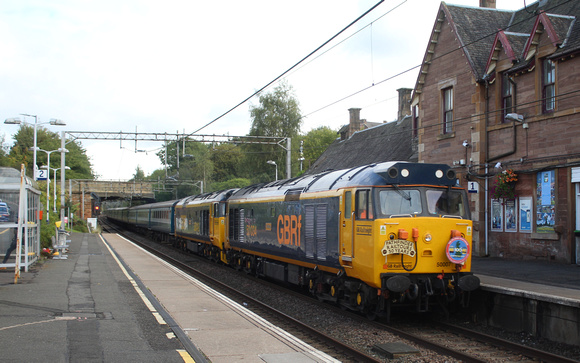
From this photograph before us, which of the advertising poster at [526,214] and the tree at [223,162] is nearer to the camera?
the advertising poster at [526,214]

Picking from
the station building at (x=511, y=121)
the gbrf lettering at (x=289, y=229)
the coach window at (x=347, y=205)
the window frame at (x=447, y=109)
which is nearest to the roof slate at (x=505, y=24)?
the station building at (x=511, y=121)

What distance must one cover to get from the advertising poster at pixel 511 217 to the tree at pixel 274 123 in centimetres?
3344

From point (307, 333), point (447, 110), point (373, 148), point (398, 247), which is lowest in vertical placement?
point (307, 333)

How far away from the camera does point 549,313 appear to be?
9.25m

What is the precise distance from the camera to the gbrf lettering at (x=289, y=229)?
13.3 meters

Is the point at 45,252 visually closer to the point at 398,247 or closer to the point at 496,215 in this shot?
the point at 398,247

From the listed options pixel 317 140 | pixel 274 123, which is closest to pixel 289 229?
pixel 274 123

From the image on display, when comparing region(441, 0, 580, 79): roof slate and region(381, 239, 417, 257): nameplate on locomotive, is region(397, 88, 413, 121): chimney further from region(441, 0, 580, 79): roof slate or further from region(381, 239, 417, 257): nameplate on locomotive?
region(381, 239, 417, 257): nameplate on locomotive

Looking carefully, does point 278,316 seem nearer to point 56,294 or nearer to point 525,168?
point 56,294

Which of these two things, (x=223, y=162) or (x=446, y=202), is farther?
(x=223, y=162)

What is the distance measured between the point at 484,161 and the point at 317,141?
62137mm

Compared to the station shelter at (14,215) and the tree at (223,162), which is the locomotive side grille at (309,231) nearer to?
the station shelter at (14,215)

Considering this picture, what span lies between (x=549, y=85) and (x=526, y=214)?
4.03 m

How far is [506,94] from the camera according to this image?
18.4 meters
